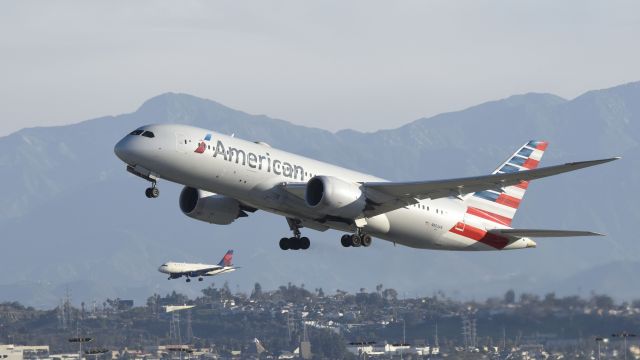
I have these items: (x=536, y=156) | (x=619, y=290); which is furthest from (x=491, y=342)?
(x=536, y=156)

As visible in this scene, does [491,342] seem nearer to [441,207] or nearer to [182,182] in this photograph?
[441,207]

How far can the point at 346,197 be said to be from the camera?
63.0m

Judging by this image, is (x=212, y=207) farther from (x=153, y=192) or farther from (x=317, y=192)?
(x=317, y=192)

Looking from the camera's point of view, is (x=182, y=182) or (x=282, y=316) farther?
(x=282, y=316)

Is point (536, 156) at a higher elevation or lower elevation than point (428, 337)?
higher

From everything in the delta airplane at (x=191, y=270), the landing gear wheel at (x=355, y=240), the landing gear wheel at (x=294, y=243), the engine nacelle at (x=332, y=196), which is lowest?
the landing gear wheel at (x=355, y=240)

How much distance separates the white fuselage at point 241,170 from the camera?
60281 mm

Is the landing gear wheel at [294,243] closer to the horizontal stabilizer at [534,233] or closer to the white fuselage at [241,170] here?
the white fuselage at [241,170]

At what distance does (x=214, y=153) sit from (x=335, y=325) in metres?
124

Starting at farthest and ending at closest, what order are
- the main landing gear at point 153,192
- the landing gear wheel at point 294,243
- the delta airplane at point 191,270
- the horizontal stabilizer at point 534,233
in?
the delta airplane at point 191,270
the landing gear wheel at point 294,243
the horizontal stabilizer at point 534,233
the main landing gear at point 153,192

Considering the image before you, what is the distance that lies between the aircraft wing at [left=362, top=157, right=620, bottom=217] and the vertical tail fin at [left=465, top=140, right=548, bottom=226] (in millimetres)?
5944

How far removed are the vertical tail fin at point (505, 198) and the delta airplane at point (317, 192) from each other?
0.27 feet

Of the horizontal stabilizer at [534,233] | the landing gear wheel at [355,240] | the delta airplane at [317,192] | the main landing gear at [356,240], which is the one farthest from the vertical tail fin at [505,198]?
the landing gear wheel at [355,240]

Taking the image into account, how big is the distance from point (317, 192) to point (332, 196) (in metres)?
0.73
